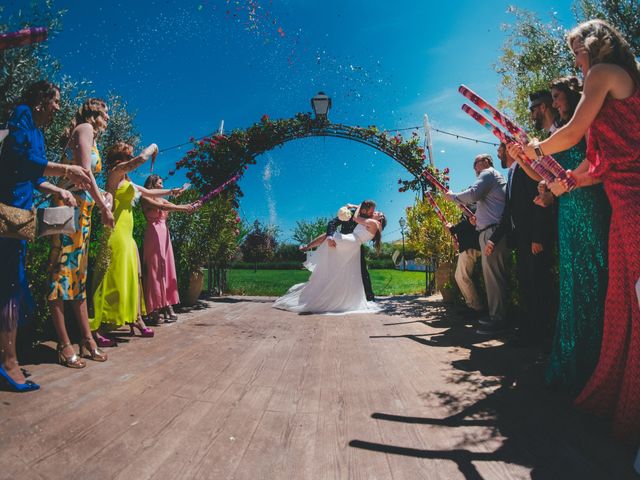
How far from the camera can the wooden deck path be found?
4.85 feet

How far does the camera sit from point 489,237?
4.41 metres

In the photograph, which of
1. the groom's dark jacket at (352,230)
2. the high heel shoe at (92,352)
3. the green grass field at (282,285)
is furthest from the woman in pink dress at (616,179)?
the green grass field at (282,285)

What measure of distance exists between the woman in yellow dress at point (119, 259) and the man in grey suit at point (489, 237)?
397 centimetres

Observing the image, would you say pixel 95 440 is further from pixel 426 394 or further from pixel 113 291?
pixel 113 291

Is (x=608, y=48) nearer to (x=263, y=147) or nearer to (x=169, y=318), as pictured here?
(x=169, y=318)

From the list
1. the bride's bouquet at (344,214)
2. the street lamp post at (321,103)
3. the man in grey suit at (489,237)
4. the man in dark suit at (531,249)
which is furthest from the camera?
the street lamp post at (321,103)

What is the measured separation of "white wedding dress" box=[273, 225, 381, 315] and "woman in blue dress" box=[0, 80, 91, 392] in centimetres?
470

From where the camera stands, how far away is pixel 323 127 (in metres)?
9.64

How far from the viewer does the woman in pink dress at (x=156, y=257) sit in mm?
4809

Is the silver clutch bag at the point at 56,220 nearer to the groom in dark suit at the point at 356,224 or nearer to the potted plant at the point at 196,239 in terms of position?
the potted plant at the point at 196,239

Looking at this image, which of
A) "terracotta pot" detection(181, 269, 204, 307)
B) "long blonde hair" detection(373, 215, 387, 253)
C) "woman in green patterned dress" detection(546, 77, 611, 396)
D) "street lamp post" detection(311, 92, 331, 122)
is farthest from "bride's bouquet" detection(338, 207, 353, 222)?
"woman in green patterned dress" detection(546, 77, 611, 396)

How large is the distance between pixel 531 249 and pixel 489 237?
0.94m

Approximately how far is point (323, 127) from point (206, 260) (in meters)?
4.95

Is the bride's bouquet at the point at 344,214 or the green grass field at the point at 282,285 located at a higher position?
the bride's bouquet at the point at 344,214
